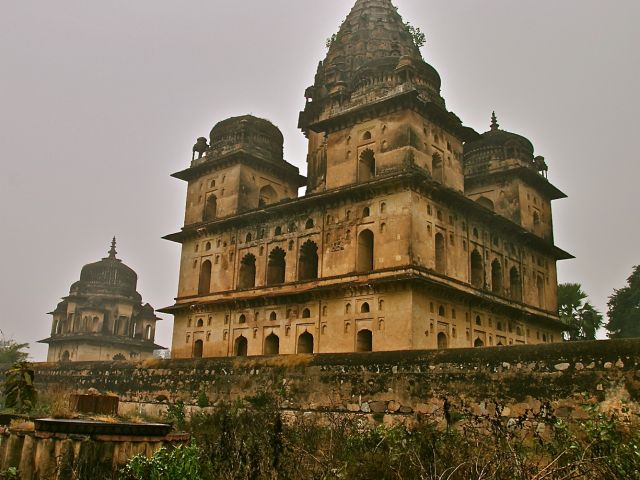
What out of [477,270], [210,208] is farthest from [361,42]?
[477,270]

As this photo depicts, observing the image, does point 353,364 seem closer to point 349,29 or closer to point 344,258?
point 344,258

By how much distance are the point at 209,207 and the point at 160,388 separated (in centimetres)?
1341

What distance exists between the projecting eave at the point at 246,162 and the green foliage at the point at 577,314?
51.9ft

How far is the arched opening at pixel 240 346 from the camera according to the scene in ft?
86.4

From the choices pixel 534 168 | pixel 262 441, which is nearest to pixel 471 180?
pixel 534 168

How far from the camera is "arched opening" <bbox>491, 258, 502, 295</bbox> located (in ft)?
86.6

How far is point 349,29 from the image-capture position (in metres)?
32.5

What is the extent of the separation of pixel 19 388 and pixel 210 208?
17809 millimetres

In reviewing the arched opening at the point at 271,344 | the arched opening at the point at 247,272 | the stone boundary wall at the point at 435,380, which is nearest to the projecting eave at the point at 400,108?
the arched opening at the point at 247,272

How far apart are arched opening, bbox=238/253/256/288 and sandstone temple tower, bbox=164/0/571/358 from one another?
2.6 inches

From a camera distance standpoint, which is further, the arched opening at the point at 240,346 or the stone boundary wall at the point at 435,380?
the arched opening at the point at 240,346

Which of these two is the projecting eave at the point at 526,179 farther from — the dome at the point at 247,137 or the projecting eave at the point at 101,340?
the projecting eave at the point at 101,340

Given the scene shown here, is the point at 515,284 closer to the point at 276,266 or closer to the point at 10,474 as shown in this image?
the point at 276,266

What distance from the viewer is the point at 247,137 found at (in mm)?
29953
